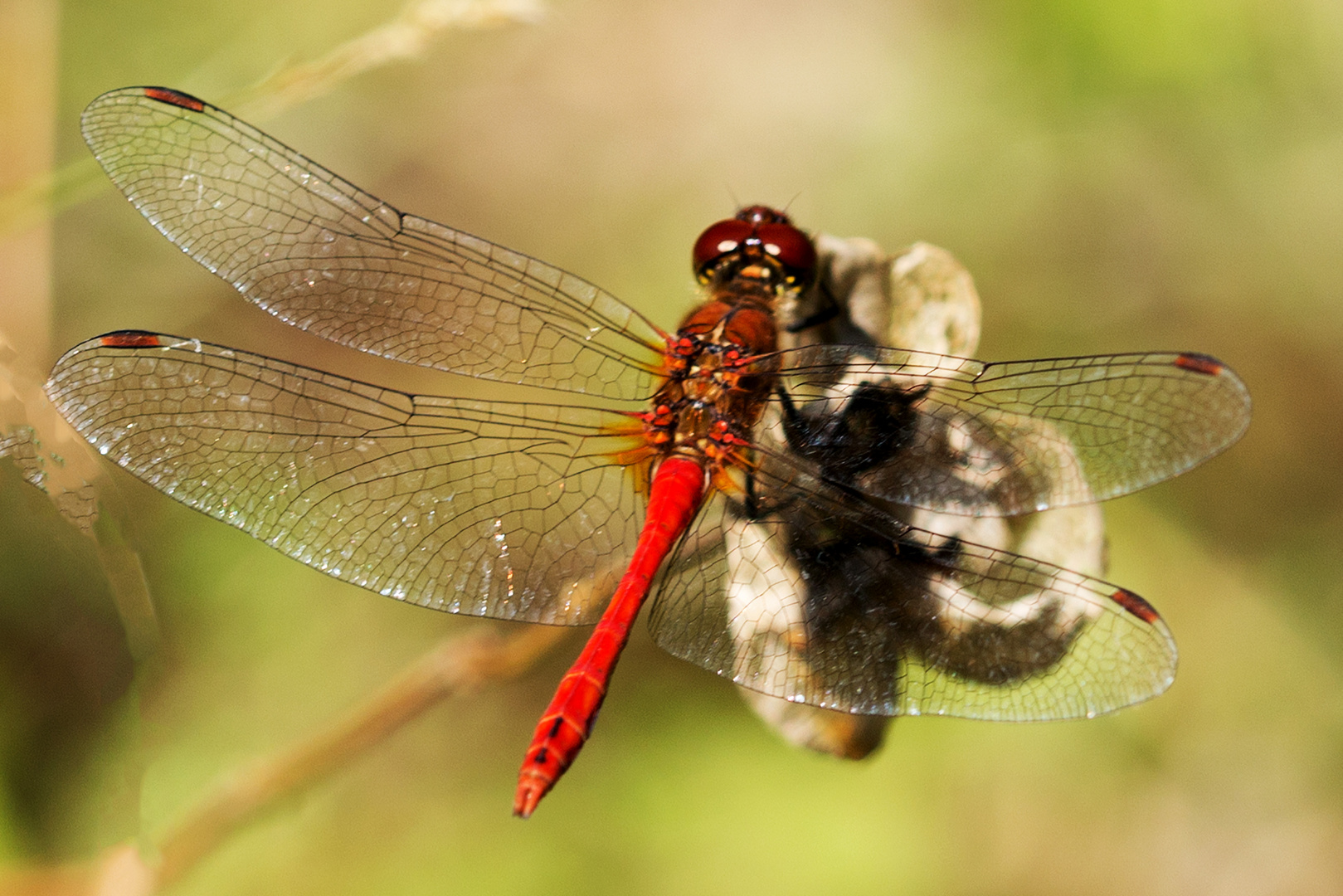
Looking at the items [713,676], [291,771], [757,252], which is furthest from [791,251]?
[291,771]

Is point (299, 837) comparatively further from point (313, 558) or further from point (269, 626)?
point (313, 558)

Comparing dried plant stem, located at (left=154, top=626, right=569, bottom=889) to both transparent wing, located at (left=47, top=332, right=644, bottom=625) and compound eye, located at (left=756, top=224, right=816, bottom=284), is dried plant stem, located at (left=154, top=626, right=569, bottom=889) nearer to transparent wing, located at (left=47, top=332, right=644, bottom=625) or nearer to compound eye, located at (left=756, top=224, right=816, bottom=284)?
transparent wing, located at (left=47, top=332, right=644, bottom=625)

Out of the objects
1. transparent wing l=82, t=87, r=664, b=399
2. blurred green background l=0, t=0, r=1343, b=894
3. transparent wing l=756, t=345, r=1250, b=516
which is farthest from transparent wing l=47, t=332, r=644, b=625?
transparent wing l=756, t=345, r=1250, b=516

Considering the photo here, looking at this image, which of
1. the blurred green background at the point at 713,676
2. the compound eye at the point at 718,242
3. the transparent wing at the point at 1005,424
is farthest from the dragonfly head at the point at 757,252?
the blurred green background at the point at 713,676

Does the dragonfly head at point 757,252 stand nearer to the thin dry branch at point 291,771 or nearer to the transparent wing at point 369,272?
the transparent wing at point 369,272

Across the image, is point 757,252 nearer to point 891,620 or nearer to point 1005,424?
point 1005,424

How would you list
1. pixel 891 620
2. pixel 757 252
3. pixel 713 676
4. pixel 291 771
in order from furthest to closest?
pixel 713 676 < pixel 757 252 < pixel 291 771 < pixel 891 620
